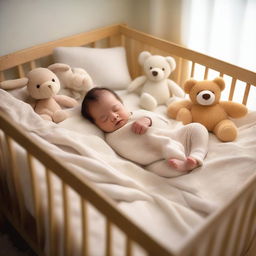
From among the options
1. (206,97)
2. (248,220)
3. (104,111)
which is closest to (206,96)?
(206,97)

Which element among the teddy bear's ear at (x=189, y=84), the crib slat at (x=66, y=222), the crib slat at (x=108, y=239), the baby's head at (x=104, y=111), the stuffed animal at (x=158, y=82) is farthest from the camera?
the stuffed animal at (x=158, y=82)

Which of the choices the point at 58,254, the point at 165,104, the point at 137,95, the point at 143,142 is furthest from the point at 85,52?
the point at 58,254

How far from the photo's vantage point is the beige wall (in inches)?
70.6

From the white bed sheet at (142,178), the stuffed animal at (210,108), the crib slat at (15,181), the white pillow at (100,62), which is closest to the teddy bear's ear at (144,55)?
the white pillow at (100,62)

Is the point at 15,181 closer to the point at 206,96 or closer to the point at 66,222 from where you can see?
the point at 66,222

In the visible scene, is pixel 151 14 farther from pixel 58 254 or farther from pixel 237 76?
pixel 58 254

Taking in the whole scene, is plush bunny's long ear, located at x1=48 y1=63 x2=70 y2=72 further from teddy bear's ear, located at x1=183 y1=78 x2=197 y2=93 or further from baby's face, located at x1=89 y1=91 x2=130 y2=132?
teddy bear's ear, located at x1=183 y1=78 x2=197 y2=93

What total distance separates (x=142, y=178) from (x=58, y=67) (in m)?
0.74

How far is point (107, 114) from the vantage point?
158 centimetres

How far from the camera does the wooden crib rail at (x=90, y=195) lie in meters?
0.81

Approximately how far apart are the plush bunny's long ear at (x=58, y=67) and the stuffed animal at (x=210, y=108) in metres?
0.59

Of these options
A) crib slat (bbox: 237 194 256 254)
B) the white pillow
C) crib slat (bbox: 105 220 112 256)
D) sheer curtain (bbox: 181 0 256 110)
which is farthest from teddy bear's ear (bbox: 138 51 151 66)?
crib slat (bbox: 105 220 112 256)

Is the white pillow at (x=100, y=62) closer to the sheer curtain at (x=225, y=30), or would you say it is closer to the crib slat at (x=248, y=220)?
the sheer curtain at (x=225, y=30)

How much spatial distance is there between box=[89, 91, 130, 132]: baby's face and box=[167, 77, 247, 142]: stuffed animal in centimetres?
30
